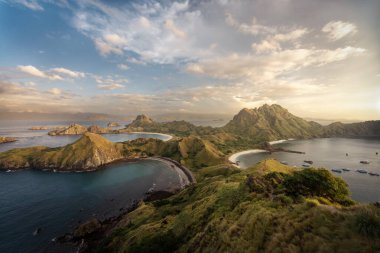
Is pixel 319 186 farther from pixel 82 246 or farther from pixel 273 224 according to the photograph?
pixel 82 246

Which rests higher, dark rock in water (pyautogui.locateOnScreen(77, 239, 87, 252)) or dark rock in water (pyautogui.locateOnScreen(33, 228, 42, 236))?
dark rock in water (pyautogui.locateOnScreen(77, 239, 87, 252))

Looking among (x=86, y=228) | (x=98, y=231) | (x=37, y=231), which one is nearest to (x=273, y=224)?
(x=98, y=231)

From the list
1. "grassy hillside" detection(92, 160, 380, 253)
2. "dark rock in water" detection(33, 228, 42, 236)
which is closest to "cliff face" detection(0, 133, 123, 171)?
"dark rock in water" detection(33, 228, 42, 236)

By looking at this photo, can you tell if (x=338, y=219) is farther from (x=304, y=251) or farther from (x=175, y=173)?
(x=175, y=173)

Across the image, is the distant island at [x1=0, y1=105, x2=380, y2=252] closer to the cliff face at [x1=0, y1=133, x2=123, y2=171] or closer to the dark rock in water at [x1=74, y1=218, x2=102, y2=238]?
the dark rock in water at [x1=74, y1=218, x2=102, y2=238]

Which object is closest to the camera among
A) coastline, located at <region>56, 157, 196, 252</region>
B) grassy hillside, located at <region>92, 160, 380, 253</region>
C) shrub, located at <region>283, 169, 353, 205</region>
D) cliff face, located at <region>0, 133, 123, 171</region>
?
grassy hillside, located at <region>92, 160, 380, 253</region>

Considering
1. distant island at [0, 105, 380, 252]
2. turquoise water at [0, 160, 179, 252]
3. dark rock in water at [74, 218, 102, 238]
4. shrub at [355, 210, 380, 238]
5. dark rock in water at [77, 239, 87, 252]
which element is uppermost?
shrub at [355, 210, 380, 238]

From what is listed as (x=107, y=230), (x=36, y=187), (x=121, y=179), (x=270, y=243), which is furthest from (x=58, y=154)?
(x=270, y=243)
